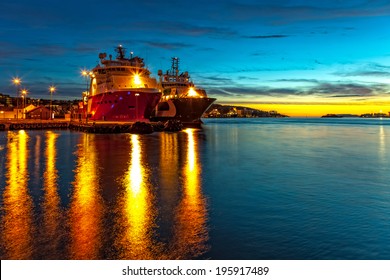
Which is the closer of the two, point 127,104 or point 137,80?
point 127,104

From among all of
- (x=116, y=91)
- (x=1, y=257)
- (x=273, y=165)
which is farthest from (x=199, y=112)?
(x=1, y=257)

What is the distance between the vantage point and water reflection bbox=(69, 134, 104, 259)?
870 cm

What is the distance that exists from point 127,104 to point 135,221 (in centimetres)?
5645

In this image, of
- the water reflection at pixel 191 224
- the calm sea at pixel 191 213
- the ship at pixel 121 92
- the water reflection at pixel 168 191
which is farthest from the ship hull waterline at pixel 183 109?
the water reflection at pixel 191 224

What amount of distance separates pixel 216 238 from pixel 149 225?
2.18 m

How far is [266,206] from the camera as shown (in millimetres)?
13414

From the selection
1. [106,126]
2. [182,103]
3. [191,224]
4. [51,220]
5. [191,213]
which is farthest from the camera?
[182,103]

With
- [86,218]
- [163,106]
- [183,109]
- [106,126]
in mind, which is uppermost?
[163,106]

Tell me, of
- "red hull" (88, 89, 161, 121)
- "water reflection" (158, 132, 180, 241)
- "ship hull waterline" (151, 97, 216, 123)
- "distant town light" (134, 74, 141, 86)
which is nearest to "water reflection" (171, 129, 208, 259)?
"water reflection" (158, 132, 180, 241)

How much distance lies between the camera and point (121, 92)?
63.7 meters

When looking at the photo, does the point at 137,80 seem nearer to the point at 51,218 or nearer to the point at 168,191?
the point at 168,191

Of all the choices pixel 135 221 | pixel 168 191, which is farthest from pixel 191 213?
pixel 168 191

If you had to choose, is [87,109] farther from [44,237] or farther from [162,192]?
[44,237]

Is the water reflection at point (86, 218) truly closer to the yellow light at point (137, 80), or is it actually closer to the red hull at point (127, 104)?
the red hull at point (127, 104)
